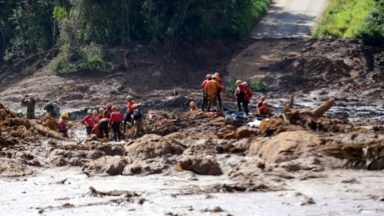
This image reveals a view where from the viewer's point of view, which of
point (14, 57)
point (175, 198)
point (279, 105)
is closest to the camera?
point (175, 198)

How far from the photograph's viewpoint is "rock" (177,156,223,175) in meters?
19.0

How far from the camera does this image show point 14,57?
4897 centimetres

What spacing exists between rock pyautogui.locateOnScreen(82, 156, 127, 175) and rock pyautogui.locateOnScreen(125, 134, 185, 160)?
58 cm

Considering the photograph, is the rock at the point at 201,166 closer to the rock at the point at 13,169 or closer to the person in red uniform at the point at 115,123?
the rock at the point at 13,169

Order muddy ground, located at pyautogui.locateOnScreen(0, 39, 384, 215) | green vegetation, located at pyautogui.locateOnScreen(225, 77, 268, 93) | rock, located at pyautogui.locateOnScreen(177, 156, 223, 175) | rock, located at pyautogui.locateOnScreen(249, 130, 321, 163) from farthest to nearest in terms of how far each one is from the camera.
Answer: green vegetation, located at pyautogui.locateOnScreen(225, 77, 268, 93) < rock, located at pyautogui.locateOnScreen(249, 130, 321, 163) < rock, located at pyautogui.locateOnScreen(177, 156, 223, 175) < muddy ground, located at pyautogui.locateOnScreen(0, 39, 384, 215)

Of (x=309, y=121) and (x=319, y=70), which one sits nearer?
(x=309, y=121)

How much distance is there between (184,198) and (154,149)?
188 inches

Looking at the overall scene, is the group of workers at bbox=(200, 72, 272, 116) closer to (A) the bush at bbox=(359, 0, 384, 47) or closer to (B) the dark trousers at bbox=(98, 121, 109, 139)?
(B) the dark trousers at bbox=(98, 121, 109, 139)

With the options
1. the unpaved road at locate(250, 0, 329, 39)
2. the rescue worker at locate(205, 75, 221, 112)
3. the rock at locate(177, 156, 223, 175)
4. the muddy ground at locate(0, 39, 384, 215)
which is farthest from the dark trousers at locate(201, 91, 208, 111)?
the unpaved road at locate(250, 0, 329, 39)

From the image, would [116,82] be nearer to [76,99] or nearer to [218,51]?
[76,99]

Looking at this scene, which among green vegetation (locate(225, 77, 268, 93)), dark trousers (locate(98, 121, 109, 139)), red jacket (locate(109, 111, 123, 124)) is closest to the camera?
red jacket (locate(109, 111, 123, 124))

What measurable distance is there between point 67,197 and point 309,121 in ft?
23.0

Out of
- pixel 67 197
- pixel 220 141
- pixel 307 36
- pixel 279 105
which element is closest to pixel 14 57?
pixel 307 36

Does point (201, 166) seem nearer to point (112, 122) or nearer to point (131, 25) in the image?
point (112, 122)
